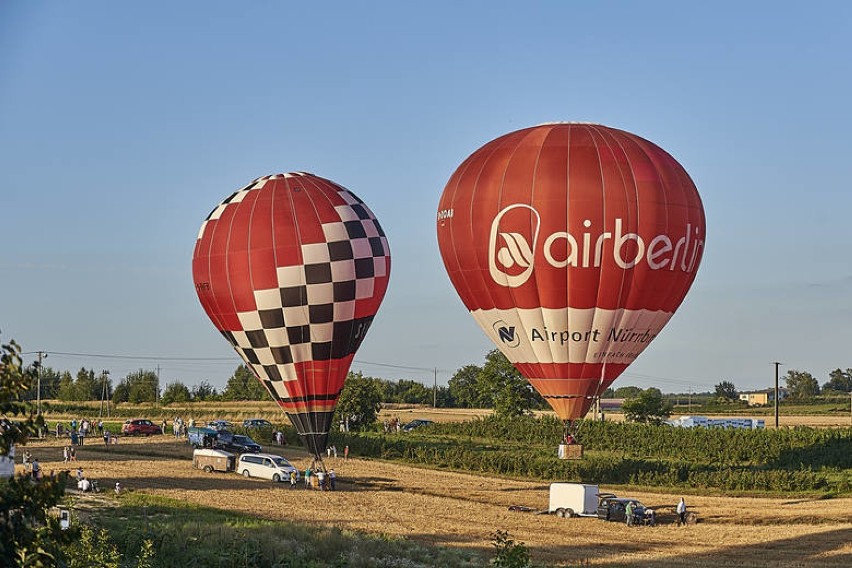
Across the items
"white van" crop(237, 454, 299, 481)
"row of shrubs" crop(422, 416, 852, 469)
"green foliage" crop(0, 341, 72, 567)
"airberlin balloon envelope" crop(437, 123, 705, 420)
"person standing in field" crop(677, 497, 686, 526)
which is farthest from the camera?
"row of shrubs" crop(422, 416, 852, 469)

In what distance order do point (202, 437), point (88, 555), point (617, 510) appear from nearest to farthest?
point (88, 555) < point (617, 510) < point (202, 437)

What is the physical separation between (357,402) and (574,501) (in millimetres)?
36226

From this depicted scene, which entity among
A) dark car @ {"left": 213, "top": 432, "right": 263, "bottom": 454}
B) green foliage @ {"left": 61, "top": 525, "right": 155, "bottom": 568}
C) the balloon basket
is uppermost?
the balloon basket

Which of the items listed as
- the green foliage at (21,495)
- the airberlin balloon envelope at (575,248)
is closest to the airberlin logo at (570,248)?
the airberlin balloon envelope at (575,248)

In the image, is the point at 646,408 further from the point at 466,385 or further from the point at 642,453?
the point at 466,385

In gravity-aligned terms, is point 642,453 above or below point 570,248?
below

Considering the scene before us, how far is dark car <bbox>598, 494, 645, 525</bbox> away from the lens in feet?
152

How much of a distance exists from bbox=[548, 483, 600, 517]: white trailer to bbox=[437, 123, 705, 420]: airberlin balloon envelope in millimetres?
5422

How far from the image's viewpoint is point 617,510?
153ft

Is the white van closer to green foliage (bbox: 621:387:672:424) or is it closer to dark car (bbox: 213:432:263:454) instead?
dark car (bbox: 213:432:263:454)

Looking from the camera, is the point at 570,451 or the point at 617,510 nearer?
the point at 570,451

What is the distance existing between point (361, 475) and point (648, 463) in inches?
601

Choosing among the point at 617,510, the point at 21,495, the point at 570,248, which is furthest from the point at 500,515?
the point at 21,495

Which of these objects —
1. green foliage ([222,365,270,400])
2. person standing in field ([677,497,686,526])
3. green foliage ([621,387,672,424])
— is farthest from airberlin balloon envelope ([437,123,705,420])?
green foliage ([222,365,270,400])
